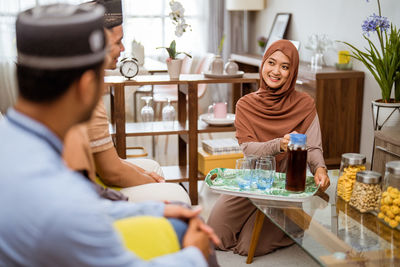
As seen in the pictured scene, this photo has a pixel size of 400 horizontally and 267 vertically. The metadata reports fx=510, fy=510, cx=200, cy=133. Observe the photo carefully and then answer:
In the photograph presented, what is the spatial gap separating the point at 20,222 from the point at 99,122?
1204 mm

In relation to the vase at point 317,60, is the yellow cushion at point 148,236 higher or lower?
lower

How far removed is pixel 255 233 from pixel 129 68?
1416 mm

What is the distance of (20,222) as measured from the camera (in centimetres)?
87

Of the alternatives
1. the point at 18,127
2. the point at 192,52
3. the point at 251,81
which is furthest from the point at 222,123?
the point at 192,52

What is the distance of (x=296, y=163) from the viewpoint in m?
2.09

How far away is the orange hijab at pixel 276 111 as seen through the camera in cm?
264

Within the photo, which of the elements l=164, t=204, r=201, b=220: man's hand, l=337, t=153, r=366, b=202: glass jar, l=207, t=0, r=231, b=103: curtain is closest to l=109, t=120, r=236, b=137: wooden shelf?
l=337, t=153, r=366, b=202: glass jar

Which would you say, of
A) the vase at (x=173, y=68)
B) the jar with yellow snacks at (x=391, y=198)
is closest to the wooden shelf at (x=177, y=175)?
the vase at (x=173, y=68)

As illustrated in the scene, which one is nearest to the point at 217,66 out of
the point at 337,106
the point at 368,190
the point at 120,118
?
the point at 120,118

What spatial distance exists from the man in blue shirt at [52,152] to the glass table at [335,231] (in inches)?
35.3

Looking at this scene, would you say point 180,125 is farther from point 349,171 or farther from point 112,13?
point 349,171

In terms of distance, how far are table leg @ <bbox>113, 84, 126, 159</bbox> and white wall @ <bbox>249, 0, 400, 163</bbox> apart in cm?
186

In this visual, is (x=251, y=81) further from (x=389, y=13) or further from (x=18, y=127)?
(x=18, y=127)

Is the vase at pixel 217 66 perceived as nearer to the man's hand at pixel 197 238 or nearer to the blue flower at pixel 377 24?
the blue flower at pixel 377 24
